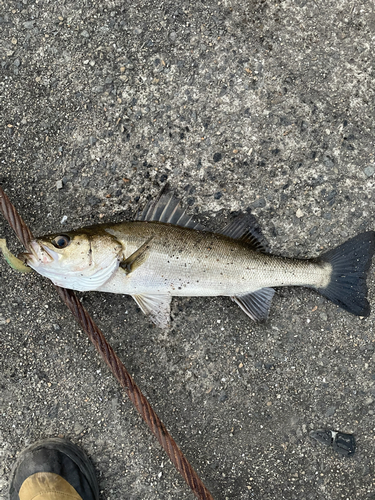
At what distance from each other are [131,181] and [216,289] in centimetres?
113

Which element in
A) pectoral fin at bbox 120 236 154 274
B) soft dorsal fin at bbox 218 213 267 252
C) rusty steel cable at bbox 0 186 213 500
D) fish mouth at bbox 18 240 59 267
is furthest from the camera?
soft dorsal fin at bbox 218 213 267 252

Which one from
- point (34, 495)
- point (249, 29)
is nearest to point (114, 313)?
point (34, 495)

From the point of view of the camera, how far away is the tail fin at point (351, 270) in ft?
9.81

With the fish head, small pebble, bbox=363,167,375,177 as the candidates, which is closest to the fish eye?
the fish head

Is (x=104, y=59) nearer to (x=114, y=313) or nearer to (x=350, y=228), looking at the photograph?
(x=114, y=313)

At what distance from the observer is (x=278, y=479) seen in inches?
125

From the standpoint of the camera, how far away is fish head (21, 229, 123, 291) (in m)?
2.64

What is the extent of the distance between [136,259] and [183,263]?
13.6 inches

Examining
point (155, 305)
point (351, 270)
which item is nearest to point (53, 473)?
point (155, 305)

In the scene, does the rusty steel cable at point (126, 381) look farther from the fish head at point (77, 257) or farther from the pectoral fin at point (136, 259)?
the pectoral fin at point (136, 259)

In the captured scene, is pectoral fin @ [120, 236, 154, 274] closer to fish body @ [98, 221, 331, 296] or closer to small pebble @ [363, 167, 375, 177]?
fish body @ [98, 221, 331, 296]

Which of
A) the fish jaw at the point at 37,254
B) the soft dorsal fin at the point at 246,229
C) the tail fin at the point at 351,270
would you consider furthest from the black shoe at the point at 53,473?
the tail fin at the point at 351,270

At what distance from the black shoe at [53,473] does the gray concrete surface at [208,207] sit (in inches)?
4.9

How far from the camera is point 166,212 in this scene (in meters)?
2.93
